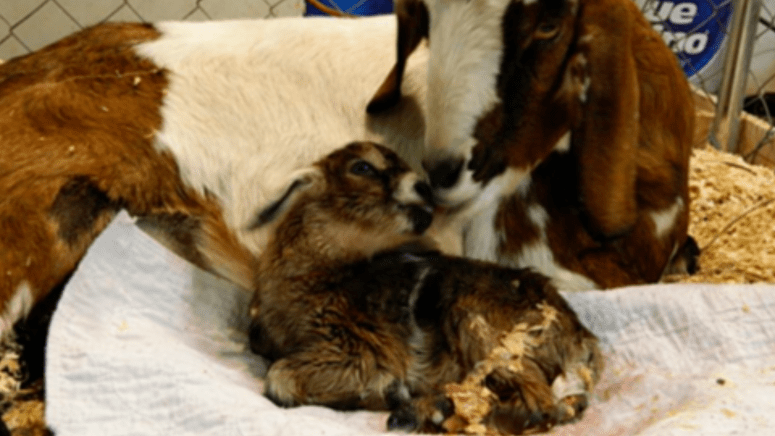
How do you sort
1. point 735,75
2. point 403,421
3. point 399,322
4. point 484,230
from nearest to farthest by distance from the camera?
point 403,421
point 399,322
point 484,230
point 735,75

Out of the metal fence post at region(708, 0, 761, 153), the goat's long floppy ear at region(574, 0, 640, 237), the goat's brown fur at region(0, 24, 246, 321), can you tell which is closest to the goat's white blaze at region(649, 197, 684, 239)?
the goat's long floppy ear at region(574, 0, 640, 237)

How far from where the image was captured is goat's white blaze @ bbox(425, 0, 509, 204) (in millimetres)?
1882

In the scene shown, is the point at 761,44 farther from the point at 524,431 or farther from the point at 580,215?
the point at 524,431

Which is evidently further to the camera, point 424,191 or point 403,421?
point 424,191

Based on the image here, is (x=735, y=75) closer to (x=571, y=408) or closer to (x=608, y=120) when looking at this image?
(x=608, y=120)

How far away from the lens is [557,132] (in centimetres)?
205

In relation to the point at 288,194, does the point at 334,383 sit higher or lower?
lower

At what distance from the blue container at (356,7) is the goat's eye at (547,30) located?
2260 mm

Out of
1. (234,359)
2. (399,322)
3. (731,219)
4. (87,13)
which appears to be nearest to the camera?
(399,322)

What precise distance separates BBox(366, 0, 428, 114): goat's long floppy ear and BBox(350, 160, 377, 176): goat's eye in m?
0.20

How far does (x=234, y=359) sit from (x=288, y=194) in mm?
362

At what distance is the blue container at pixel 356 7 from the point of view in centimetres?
414

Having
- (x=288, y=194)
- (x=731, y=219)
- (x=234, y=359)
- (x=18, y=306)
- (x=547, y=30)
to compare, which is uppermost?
(x=547, y=30)

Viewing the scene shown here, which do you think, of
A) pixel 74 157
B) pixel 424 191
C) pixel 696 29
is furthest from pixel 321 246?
pixel 696 29
